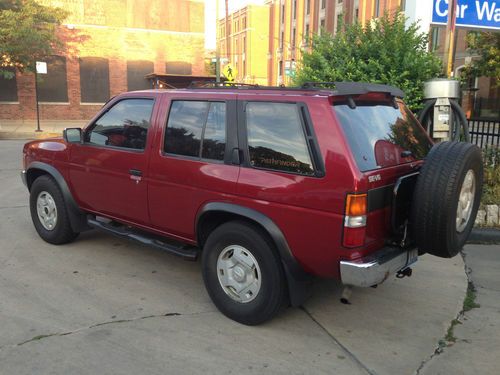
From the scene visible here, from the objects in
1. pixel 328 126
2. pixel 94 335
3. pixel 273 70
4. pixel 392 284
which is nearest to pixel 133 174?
pixel 94 335

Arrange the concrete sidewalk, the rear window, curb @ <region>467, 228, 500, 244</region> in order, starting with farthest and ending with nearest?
1. the concrete sidewalk
2. curb @ <region>467, 228, 500, 244</region>
3. the rear window

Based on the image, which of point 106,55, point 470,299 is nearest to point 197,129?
point 470,299

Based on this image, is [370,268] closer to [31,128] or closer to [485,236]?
[485,236]

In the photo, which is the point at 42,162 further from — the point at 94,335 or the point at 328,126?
the point at 328,126

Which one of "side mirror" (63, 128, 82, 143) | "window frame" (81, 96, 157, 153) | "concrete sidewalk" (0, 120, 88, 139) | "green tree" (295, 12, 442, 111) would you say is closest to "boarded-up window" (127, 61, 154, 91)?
"concrete sidewalk" (0, 120, 88, 139)

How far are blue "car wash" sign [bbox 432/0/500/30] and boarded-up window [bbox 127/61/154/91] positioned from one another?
2211 centimetres

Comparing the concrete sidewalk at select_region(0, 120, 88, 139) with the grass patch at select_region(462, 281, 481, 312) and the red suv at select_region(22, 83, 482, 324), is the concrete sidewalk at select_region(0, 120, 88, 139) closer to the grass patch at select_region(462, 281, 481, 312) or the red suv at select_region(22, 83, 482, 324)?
the red suv at select_region(22, 83, 482, 324)

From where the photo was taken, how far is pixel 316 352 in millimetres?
3309

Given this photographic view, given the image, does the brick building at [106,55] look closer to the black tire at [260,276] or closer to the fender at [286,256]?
the black tire at [260,276]

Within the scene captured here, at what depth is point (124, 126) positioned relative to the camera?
4535mm

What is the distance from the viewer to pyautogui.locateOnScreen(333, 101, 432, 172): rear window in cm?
322

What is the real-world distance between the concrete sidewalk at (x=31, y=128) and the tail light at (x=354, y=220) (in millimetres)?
18514

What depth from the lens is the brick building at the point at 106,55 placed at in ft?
83.8

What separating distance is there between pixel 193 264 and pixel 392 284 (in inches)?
78.4
